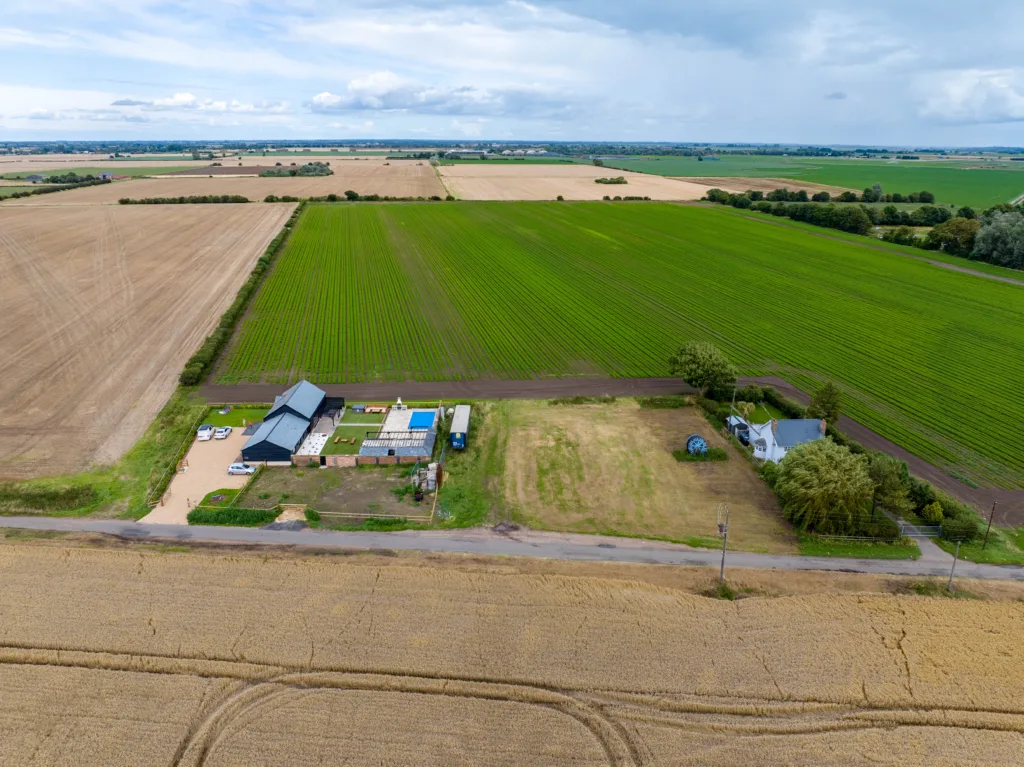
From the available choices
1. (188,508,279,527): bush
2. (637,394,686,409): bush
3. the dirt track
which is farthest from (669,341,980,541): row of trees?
(188,508,279,527): bush

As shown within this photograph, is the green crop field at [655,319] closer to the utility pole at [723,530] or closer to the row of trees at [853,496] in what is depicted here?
the row of trees at [853,496]

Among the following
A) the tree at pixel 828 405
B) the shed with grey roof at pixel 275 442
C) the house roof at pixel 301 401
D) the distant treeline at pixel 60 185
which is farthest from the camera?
the distant treeline at pixel 60 185

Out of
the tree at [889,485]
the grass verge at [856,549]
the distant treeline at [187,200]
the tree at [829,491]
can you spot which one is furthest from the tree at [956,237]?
the distant treeline at [187,200]

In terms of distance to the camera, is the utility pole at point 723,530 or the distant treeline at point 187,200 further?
the distant treeline at point 187,200

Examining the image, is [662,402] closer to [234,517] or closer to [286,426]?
[286,426]

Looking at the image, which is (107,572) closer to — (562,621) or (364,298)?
(562,621)

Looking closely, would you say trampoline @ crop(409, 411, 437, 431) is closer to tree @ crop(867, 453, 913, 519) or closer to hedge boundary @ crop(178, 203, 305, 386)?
hedge boundary @ crop(178, 203, 305, 386)

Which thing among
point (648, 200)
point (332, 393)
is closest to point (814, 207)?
point (648, 200)
